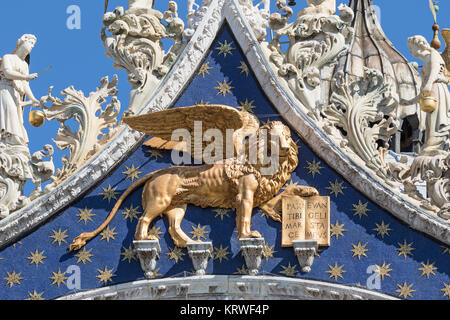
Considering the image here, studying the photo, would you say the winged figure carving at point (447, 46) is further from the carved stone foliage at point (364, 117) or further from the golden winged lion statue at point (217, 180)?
the golden winged lion statue at point (217, 180)

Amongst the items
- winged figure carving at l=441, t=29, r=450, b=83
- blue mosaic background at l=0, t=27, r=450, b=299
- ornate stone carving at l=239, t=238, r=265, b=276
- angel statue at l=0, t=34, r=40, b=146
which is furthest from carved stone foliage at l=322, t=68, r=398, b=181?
winged figure carving at l=441, t=29, r=450, b=83

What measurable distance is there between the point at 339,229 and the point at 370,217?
0.36 meters

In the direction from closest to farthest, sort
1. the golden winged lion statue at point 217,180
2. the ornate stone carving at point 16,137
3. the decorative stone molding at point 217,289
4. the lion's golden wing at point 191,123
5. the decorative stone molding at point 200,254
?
the decorative stone molding at point 217,289 → the decorative stone molding at point 200,254 → the golden winged lion statue at point 217,180 → the lion's golden wing at point 191,123 → the ornate stone carving at point 16,137

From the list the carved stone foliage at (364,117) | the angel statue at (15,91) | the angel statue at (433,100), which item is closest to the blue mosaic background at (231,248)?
the carved stone foliage at (364,117)

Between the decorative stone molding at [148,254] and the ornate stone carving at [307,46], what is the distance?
7.92 ft

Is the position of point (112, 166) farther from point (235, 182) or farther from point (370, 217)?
point (370, 217)

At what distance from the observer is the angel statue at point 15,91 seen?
1878cm

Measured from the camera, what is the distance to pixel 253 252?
1764cm

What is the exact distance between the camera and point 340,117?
60.8 feet

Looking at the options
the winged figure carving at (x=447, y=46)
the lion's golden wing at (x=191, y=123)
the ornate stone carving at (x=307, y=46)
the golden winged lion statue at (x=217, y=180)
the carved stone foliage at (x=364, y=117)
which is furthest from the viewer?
the winged figure carving at (x=447, y=46)

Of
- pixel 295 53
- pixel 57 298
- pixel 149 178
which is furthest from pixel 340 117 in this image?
pixel 57 298

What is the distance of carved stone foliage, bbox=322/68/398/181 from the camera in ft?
60.0

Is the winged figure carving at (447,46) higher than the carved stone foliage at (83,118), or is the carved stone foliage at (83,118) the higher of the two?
the winged figure carving at (447,46)

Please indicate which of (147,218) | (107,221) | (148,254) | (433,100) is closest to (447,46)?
(433,100)
